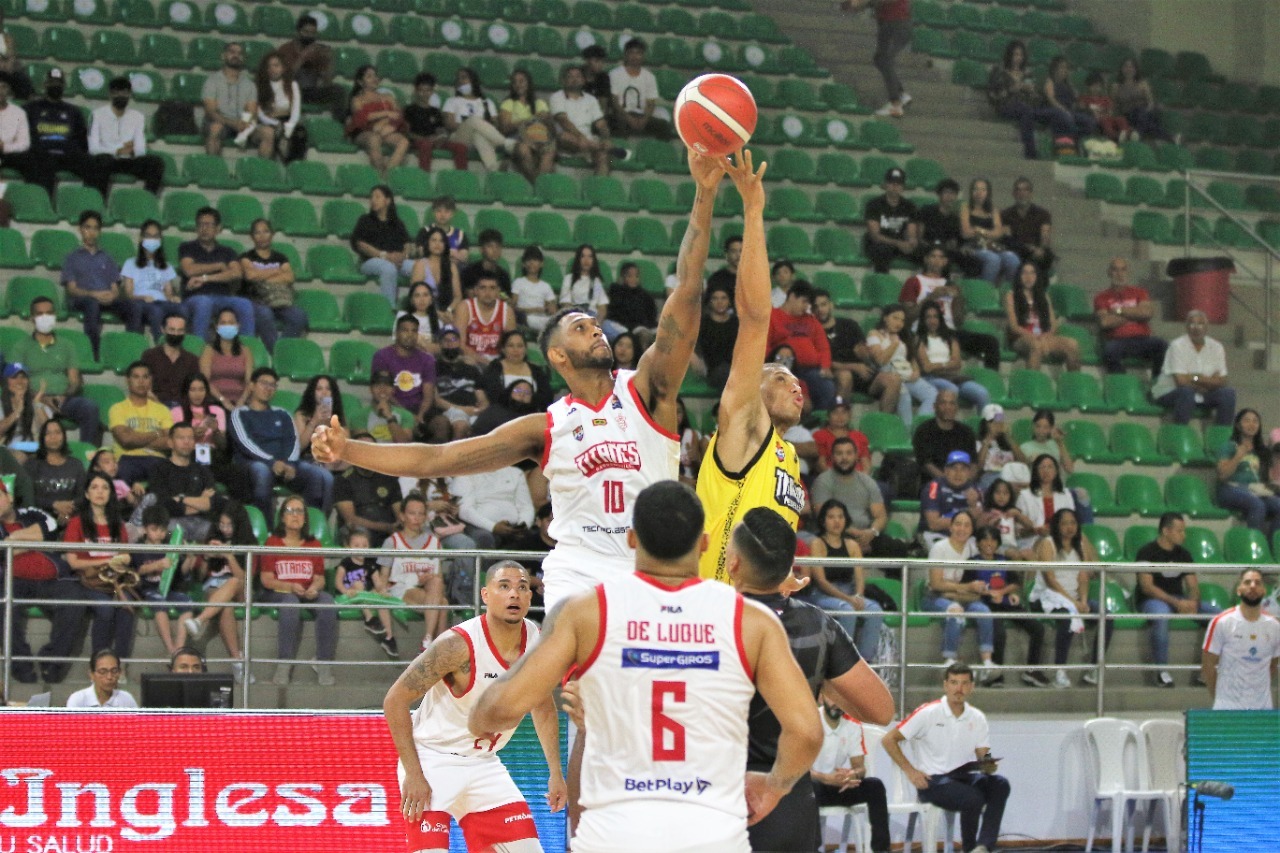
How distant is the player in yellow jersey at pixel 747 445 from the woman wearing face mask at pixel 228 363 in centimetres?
725

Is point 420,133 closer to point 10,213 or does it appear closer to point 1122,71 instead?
point 10,213

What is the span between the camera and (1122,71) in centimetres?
2009

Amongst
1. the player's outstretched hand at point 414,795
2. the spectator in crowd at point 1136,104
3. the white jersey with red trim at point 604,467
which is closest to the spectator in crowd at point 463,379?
the player's outstretched hand at point 414,795

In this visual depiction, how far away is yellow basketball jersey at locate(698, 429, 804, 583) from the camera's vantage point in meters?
5.87

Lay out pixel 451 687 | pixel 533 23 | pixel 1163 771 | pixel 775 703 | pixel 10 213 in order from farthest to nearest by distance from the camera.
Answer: pixel 533 23
pixel 10 213
pixel 1163 771
pixel 451 687
pixel 775 703

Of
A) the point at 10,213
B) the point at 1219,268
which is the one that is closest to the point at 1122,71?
the point at 1219,268

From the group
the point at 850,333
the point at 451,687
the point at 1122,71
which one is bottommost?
the point at 451,687

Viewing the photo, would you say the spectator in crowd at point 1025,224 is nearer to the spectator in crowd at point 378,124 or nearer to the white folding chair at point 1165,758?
the spectator in crowd at point 378,124

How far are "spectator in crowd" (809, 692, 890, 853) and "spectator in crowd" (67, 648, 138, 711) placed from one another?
420 centimetres

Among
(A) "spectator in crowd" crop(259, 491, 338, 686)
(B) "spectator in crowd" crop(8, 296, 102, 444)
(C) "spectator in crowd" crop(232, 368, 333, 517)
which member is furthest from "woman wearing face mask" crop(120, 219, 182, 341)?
(A) "spectator in crowd" crop(259, 491, 338, 686)

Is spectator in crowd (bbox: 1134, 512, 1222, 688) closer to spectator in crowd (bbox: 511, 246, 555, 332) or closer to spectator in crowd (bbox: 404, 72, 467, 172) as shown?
spectator in crowd (bbox: 511, 246, 555, 332)

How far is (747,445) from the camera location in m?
5.89

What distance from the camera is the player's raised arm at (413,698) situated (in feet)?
22.6

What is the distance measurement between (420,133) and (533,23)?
332cm
